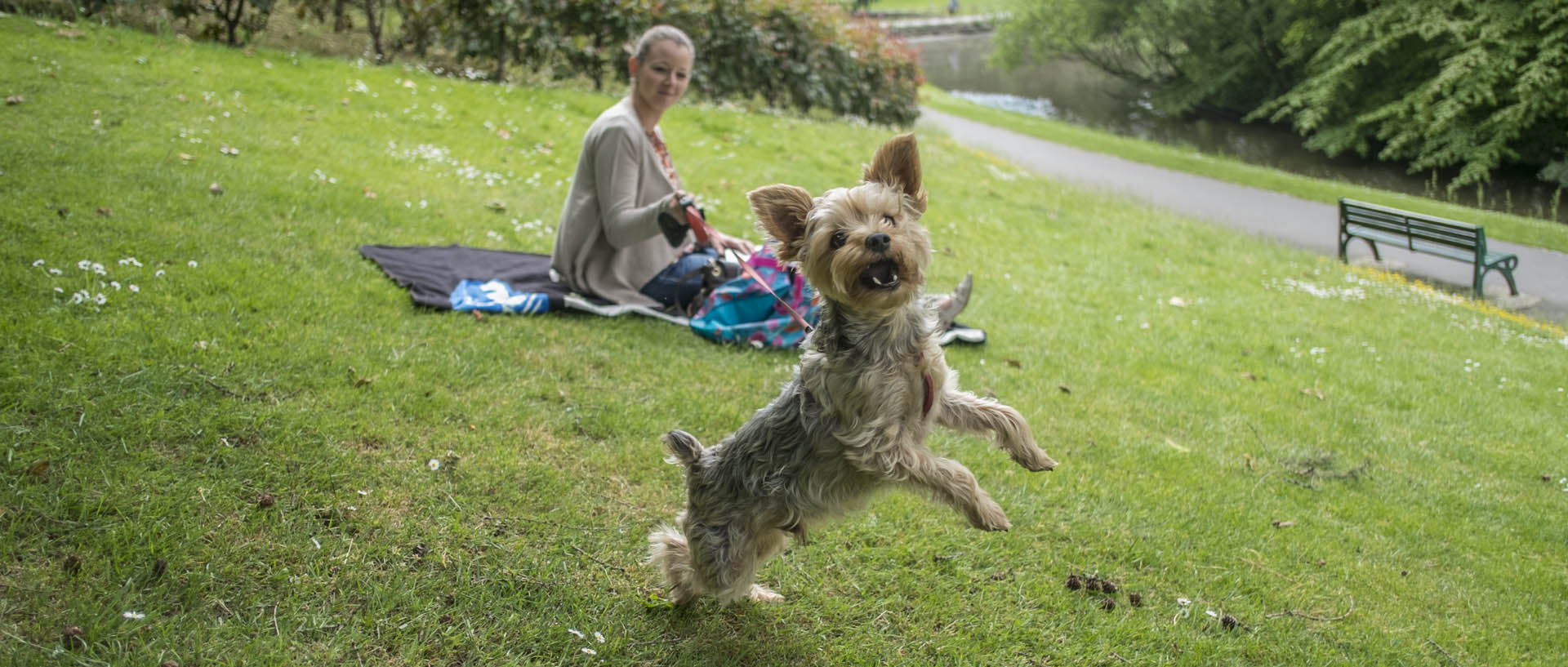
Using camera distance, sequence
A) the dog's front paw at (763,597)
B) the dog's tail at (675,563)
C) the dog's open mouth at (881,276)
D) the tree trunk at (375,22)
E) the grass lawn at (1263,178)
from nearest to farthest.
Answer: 1. the dog's open mouth at (881,276)
2. the dog's tail at (675,563)
3. the dog's front paw at (763,597)
4. the tree trunk at (375,22)
5. the grass lawn at (1263,178)

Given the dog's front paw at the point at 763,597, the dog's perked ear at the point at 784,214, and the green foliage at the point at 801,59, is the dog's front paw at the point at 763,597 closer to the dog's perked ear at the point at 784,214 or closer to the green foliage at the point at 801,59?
the dog's perked ear at the point at 784,214

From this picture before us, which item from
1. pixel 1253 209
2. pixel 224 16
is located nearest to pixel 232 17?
pixel 224 16

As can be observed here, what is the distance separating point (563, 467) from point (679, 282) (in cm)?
272

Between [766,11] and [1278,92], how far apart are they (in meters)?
25.0

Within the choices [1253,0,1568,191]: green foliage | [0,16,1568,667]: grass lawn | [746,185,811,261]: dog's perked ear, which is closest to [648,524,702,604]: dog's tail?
[0,16,1568,667]: grass lawn

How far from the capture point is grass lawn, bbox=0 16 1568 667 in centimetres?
363

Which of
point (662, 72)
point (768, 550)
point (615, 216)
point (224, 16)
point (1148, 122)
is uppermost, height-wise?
point (1148, 122)

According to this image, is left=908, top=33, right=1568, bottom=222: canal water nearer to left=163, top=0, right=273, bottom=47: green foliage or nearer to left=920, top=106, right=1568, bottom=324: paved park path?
left=920, top=106, right=1568, bottom=324: paved park path

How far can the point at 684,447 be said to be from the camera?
3707 mm

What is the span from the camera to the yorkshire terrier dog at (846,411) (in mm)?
3355

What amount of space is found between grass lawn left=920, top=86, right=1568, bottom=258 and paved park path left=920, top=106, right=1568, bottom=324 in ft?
1.67

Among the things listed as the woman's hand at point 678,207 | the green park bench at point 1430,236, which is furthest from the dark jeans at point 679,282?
the green park bench at point 1430,236

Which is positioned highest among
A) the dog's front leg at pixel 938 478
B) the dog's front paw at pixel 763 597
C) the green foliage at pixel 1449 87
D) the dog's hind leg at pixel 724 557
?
the green foliage at pixel 1449 87

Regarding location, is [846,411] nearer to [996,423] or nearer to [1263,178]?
[996,423]
